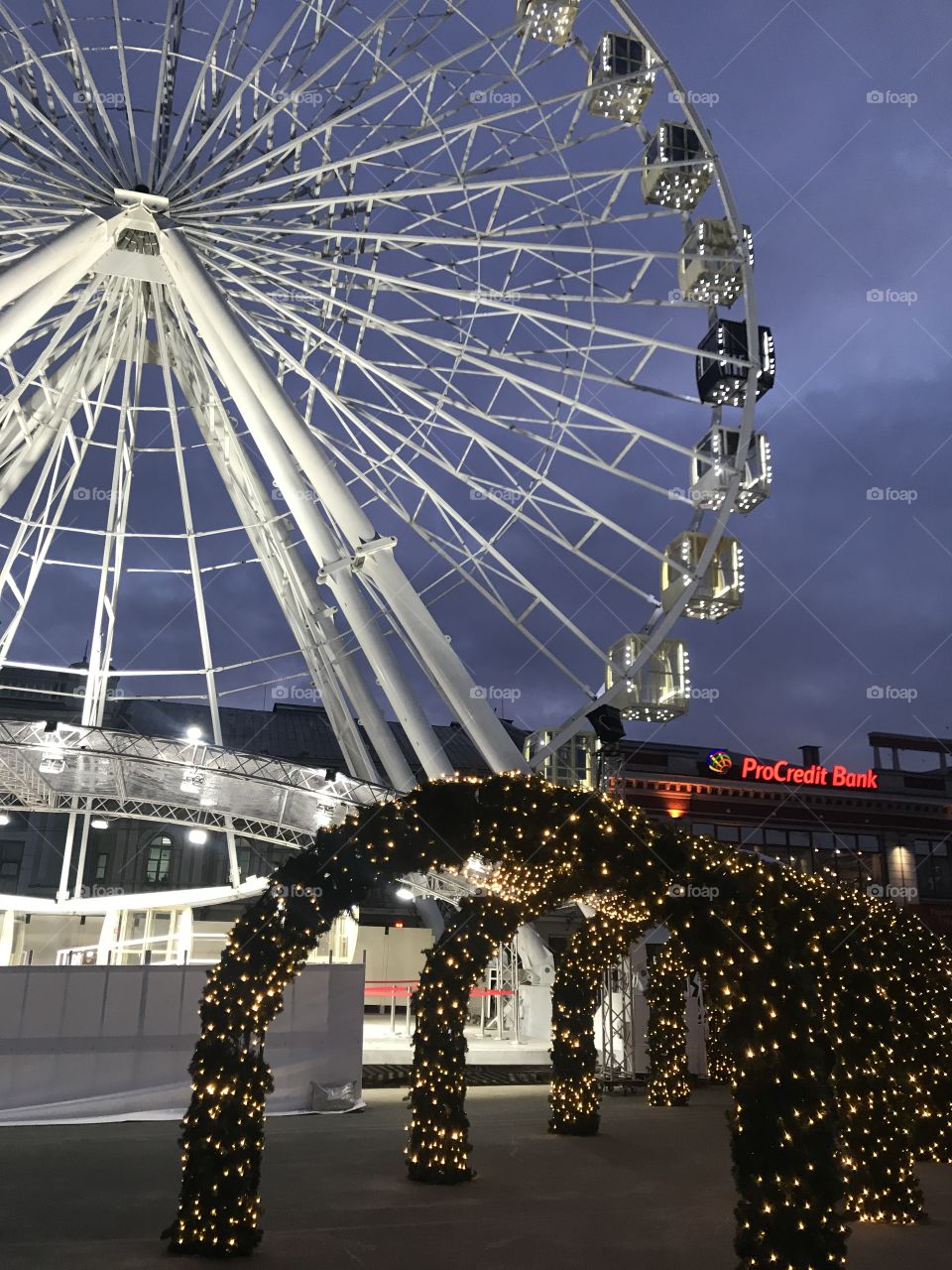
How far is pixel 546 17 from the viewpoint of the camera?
16.2m

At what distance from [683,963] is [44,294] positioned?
39.6 ft

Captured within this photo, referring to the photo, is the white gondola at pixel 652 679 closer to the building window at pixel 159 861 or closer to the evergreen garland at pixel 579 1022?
the evergreen garland at pixel 579 1022

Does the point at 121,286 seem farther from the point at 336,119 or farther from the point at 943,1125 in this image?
the point at 943,1125

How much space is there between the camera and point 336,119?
50.4ft

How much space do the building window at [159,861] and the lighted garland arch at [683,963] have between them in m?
33.3

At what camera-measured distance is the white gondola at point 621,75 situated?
1644 centimetres

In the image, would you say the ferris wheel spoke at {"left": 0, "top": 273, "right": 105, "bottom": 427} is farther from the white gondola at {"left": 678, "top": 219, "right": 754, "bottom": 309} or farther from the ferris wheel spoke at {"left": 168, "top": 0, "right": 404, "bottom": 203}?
the white gondola at {"left": 678, "top": 219, "right": 754, "bottom": 309}

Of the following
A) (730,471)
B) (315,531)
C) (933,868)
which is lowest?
(933,868)

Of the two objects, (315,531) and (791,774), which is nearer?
(315,531)

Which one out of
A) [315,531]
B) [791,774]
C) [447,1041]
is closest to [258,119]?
[315,531]

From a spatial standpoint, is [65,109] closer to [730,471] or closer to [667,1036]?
[730,471]

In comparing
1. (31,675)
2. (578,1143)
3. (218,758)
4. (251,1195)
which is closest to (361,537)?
(218,758)

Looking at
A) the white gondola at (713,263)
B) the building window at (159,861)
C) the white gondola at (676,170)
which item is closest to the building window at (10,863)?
the building window at (159,861)

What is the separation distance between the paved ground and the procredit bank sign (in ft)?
86.4
